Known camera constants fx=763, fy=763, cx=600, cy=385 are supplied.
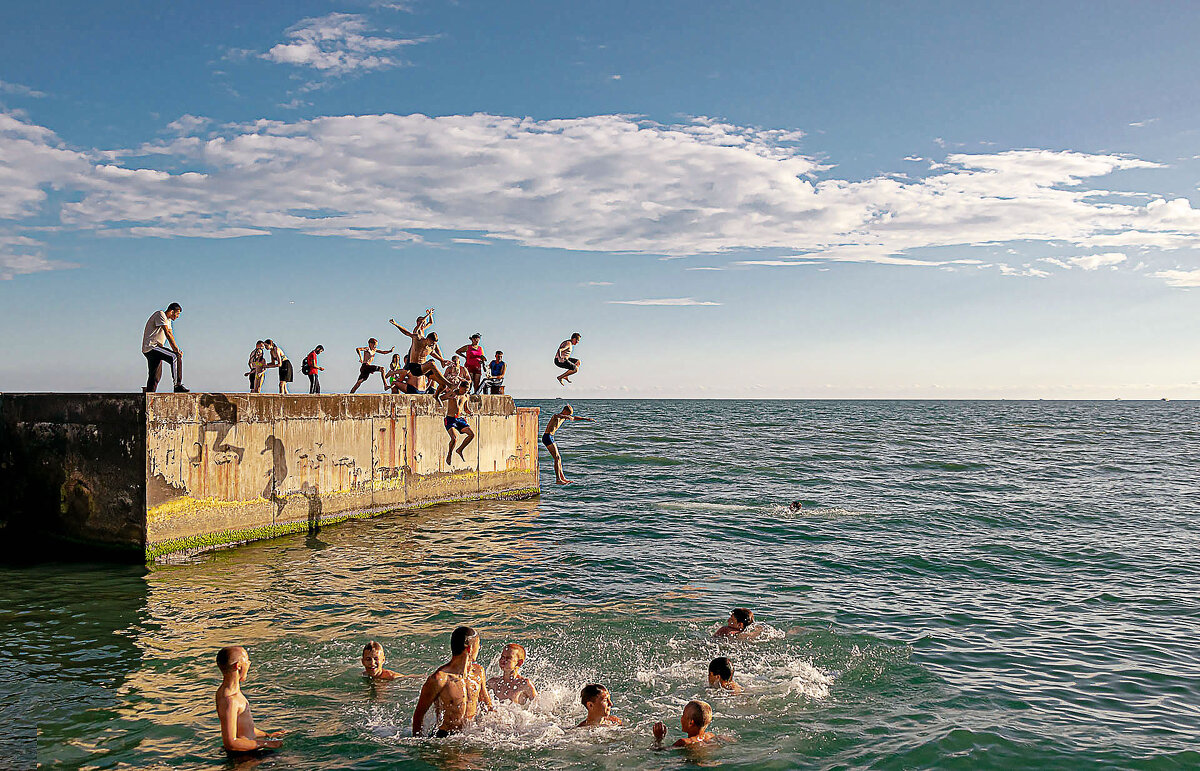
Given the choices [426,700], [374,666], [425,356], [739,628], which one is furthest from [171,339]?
[739,628]

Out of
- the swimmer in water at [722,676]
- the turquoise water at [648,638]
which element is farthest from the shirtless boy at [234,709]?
the swimmer in water at [722,676]

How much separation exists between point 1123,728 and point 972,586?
669 cm

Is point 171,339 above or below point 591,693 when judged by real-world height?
above

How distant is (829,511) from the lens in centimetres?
2439

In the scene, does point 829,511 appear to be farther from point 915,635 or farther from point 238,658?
point 238,658

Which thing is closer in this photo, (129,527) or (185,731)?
(185,731)

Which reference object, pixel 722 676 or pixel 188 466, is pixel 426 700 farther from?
pixel 188 466

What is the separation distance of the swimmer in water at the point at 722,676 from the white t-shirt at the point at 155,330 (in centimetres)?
1145

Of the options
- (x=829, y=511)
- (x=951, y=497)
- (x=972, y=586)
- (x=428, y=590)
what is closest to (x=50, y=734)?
(x=428, y=590)

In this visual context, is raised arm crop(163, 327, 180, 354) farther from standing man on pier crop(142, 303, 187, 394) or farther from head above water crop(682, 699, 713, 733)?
head above water crop(682, 699, 713, 733)

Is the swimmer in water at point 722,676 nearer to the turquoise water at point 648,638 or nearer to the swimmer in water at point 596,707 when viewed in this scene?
the turquoise water at point 648,638

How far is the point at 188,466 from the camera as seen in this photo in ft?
46.3

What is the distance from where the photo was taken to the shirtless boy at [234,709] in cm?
692

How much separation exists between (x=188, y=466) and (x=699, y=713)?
11.0m
